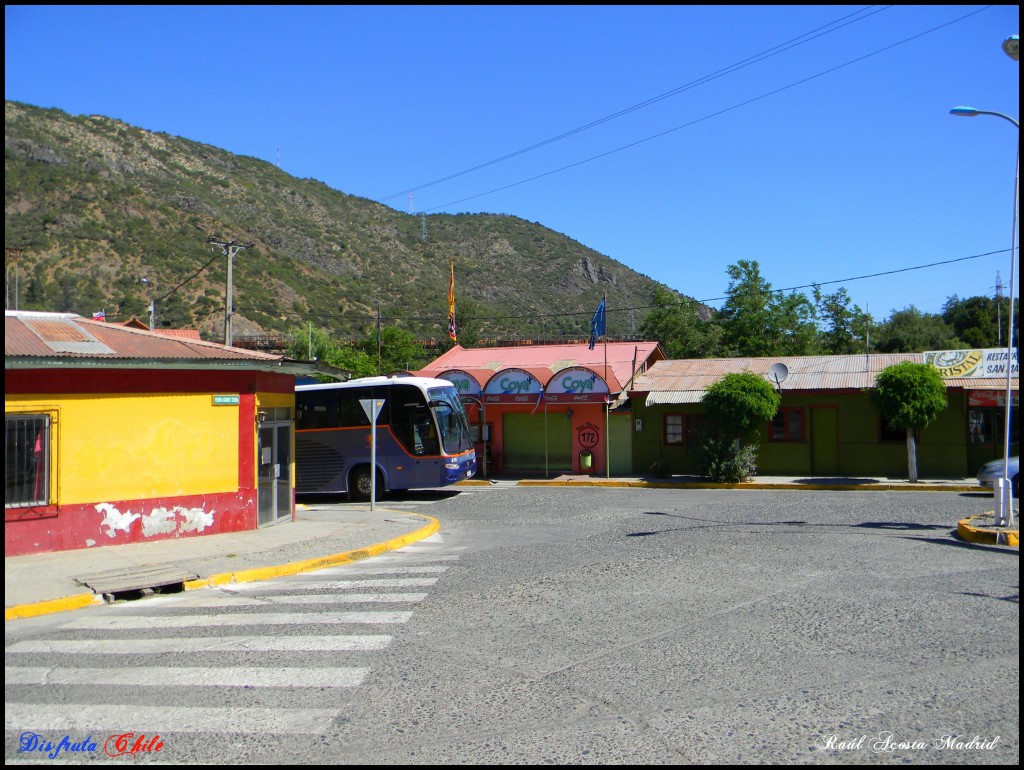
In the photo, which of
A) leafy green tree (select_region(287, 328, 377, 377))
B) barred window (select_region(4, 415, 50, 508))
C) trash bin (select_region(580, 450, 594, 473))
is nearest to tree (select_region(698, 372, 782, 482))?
trash bin (select_region(580, 450, 594, 473))

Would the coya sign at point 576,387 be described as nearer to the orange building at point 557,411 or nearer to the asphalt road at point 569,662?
the orange building at point 557,411


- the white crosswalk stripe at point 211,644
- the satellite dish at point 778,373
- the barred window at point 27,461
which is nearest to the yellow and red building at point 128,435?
the barred window at point 27,461

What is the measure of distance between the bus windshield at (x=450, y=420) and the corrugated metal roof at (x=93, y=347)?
6685 millimetres

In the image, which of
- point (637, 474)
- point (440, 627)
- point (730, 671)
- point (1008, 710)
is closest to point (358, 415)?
point (637, 474)

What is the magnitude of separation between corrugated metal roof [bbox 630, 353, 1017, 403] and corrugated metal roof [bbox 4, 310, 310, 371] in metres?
15.1

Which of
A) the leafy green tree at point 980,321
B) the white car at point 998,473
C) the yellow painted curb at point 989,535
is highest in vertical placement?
the leafy green tree at point 980,321

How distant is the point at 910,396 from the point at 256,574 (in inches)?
743

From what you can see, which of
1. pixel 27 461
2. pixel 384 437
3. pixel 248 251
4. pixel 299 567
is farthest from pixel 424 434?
pixel 248 251

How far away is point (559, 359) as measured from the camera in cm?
3241

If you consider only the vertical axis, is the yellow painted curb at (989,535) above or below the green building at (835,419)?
below

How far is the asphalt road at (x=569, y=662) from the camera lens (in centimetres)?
530

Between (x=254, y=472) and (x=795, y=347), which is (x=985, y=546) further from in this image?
(x=795, y=347)

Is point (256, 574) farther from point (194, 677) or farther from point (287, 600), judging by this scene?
point (194, 677)

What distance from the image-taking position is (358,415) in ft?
75.3
